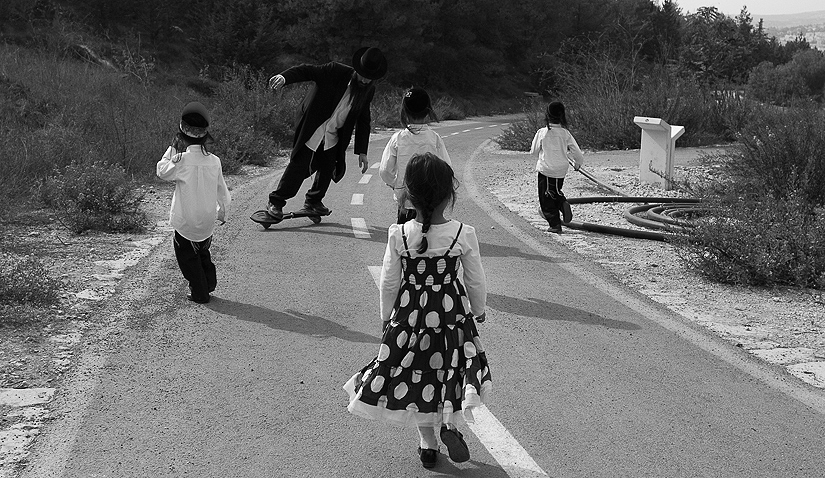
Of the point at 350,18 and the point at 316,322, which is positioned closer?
the point at 316,322

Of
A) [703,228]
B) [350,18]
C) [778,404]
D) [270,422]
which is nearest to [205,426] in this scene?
[270,422]

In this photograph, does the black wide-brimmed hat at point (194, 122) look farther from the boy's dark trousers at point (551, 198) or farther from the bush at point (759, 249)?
the boy's dark trousers at point (551, 198)

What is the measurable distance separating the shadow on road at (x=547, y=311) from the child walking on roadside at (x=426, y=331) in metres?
2.92

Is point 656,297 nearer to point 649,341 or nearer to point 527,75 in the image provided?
point 649,341

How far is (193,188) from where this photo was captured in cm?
730

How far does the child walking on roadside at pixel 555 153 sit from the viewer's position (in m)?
10.7

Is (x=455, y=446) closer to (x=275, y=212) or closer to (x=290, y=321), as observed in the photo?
(x=290, y=321)

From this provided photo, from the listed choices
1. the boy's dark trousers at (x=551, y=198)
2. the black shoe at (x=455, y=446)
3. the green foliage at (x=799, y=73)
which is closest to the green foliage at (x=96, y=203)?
the boy's dark trousers at (x=551, y=198)

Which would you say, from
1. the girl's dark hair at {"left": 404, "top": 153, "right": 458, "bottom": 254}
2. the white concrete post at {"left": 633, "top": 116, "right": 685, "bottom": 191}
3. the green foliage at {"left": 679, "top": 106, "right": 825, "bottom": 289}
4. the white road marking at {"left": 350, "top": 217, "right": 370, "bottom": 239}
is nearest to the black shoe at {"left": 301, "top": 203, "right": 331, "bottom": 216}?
the white road marking at {"left": 350, "top": 217, "right": 370, "bottom": 239}

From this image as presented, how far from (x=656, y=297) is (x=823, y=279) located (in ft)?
5.03

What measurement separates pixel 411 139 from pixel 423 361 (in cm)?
393

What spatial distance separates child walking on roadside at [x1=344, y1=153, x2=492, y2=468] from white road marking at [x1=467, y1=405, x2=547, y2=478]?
0.26 metres

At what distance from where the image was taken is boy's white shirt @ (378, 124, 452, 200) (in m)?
7.91

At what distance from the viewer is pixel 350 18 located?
2131 inches
